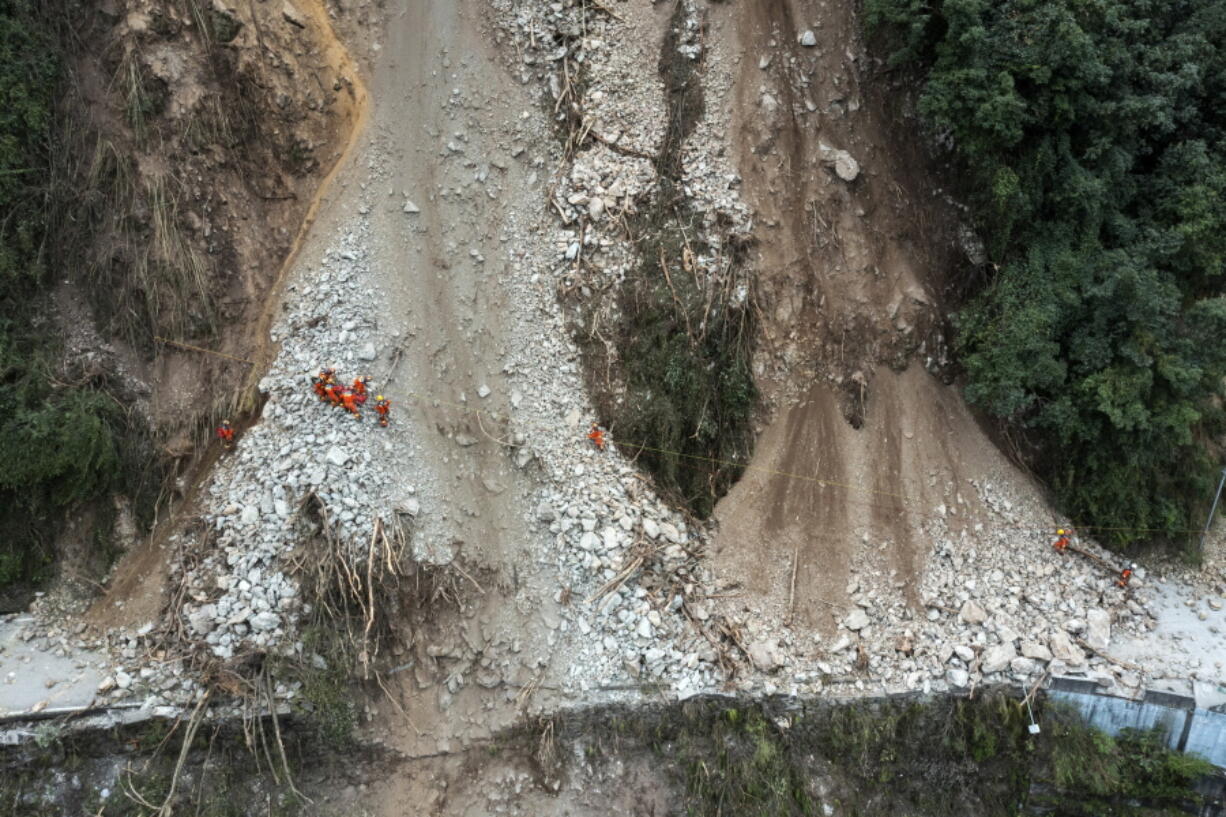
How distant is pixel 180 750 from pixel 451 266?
920 cm

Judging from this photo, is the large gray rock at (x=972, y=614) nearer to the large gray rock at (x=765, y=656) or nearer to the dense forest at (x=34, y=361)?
the large gray rock at (x=765, y=656)

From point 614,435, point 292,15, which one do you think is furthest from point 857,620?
point 292,15

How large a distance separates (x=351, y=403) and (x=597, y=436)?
431 cm

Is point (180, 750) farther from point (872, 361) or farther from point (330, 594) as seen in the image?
point (872, 361)

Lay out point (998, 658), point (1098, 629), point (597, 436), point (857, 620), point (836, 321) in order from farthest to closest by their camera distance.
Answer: point (836, 321)
point (597, 436)
point (857, 620)
point (1098, 629)
point (998, 658)

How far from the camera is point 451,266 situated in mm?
12875

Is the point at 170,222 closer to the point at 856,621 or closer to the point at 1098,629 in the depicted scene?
the point at 856,621

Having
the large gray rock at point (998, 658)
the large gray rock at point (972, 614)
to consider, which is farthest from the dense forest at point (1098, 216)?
the large gray rock at point (998, 658)

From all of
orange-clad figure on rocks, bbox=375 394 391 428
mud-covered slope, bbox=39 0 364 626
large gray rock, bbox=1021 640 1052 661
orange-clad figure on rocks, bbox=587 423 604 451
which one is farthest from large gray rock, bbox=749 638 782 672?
mud-covered slope, bbox=39 0 364 626

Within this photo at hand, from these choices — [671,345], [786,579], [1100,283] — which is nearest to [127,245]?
[671,345]

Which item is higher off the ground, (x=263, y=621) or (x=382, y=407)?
(x=382, y=407)

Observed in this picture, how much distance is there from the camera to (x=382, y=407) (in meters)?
11.9

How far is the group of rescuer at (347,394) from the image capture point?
38.8 feet

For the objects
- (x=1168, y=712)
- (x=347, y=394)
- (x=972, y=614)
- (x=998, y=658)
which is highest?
(x=347, y=394)
